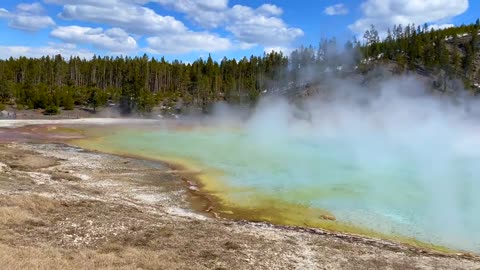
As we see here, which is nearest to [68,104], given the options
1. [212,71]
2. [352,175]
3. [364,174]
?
[212,71]

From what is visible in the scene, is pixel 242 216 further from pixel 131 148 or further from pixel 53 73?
pixel 53 73

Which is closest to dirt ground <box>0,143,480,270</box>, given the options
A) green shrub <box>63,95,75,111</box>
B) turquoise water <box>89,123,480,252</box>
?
turquoise water <box>89,123,480,252</box>

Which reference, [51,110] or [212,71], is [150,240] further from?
[212,71]

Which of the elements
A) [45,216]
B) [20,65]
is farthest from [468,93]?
[20,65]

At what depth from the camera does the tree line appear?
92625 mm

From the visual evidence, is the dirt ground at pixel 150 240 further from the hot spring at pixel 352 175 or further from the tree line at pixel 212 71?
the tree line at pixel 212 71

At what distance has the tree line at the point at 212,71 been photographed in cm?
9262

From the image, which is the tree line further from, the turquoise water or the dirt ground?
the dirt ground

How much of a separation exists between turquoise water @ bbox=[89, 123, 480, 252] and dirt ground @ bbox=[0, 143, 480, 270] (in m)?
3.42

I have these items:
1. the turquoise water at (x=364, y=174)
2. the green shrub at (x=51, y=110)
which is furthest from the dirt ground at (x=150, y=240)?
the green shrub at (x=51, y=110)

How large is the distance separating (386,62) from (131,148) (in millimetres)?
83582

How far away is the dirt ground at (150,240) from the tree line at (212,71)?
70257 millimetres

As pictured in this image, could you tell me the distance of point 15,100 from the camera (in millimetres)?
82062

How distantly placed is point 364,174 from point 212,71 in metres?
95.3
